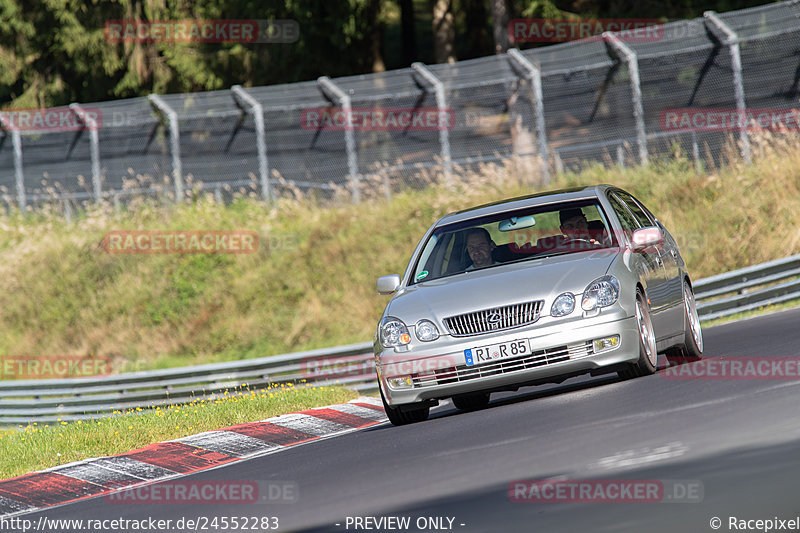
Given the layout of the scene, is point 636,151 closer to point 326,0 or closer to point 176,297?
point 176,297

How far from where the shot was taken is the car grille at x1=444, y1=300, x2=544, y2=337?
8.41m

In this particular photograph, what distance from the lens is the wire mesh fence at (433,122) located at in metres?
21.5

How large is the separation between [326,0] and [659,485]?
32040mm

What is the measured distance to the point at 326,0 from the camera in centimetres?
3591

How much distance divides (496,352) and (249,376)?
9.47 m

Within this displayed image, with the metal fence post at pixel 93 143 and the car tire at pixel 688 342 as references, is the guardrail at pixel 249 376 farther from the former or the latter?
the metal fence post at pixel 93 143

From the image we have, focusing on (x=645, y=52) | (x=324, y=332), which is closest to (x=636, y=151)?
(x=645, y=52)

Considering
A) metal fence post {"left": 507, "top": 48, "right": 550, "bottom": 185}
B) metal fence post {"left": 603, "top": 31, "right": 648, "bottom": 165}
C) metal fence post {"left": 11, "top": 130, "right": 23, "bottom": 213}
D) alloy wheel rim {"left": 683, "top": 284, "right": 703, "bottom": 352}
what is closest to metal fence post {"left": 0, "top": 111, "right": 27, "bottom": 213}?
metal fence post {"left": 11, "top": 130, "right": 23, "bottom": 213}

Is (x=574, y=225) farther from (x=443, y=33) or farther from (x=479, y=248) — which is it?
(x=443, y=33)

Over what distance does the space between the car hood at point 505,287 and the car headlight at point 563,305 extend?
1.5 inches

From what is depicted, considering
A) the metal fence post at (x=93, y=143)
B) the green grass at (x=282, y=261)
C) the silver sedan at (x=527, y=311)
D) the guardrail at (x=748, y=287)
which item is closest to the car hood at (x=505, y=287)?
the silver sedan at (x=527, y=311)

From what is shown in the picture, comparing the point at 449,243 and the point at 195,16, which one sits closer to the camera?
the point at 449,243

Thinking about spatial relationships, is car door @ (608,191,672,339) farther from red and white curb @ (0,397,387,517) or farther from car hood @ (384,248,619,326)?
red and white curb @ (0,397,387,517)

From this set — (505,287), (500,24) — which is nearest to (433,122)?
(500,24)
